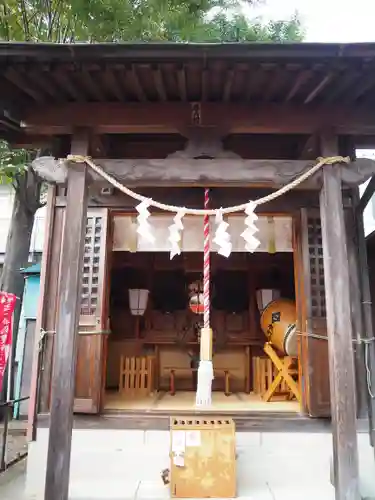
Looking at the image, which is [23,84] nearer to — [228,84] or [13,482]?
[228,84]

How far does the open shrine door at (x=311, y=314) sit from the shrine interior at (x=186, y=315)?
287cm

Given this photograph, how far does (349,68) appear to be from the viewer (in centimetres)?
374

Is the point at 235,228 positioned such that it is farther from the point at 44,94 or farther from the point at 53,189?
the point at 44,94

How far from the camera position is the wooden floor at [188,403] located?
586 cm

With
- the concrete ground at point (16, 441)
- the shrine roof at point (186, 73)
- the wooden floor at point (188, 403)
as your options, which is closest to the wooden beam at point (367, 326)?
the wooden floor at point (188, 403)

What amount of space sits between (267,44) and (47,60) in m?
1.81

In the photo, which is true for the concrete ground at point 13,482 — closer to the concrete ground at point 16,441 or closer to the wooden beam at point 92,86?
the concrete ground at point 16,441

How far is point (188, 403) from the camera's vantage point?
674cm

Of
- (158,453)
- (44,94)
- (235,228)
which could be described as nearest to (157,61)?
(44,94)

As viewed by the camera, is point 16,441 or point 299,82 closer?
point 299,82

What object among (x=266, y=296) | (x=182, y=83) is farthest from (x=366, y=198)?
(x=266, y=296)

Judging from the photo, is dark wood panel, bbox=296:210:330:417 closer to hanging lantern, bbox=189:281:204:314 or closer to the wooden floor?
the wooden floor

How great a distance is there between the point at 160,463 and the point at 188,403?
1.51 m

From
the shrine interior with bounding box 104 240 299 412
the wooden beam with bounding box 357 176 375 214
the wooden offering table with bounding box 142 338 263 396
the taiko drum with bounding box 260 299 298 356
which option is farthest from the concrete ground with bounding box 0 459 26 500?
the wooden beam with bounding box 357 176 375 214
